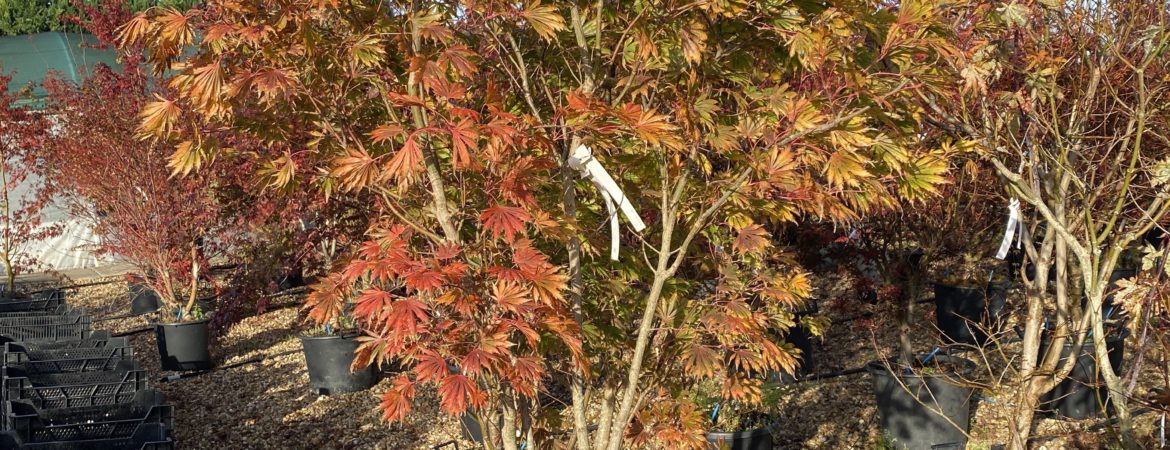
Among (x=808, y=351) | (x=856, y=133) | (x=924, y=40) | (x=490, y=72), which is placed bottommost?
(x=808, y=351)

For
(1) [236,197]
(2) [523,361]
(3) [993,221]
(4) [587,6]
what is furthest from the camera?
(1) [236,197]

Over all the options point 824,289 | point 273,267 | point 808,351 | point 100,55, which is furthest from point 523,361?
point 100,55

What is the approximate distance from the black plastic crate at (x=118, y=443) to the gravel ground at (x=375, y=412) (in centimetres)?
141

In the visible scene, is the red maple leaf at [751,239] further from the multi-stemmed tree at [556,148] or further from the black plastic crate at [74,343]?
the black plastic crate at [74,343]

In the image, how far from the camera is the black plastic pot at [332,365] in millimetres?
6359

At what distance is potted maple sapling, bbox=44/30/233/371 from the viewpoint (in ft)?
23.8

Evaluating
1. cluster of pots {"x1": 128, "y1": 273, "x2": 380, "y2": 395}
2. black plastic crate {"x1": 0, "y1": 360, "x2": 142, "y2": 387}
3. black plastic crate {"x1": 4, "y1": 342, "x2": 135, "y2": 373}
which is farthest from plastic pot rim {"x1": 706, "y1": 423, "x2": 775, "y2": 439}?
black plastic crate {"x1": 4, "y1": 342, "x2": 135, "y2": 373}

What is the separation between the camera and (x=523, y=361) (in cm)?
266

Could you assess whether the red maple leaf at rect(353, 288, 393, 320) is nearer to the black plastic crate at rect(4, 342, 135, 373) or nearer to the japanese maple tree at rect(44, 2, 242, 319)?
the black plastic crate at rect(4, 342, 135, 373)

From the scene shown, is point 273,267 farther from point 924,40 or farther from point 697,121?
point 924,40

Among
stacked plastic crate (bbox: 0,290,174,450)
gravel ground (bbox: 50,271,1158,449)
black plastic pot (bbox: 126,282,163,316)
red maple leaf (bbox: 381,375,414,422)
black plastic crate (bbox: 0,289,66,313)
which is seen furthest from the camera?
black plastic pot (bbox: 126,282,163,316)

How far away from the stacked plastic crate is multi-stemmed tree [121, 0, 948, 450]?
1.56 m

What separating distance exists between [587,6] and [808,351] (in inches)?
153

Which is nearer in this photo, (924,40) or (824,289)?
(924,40)
